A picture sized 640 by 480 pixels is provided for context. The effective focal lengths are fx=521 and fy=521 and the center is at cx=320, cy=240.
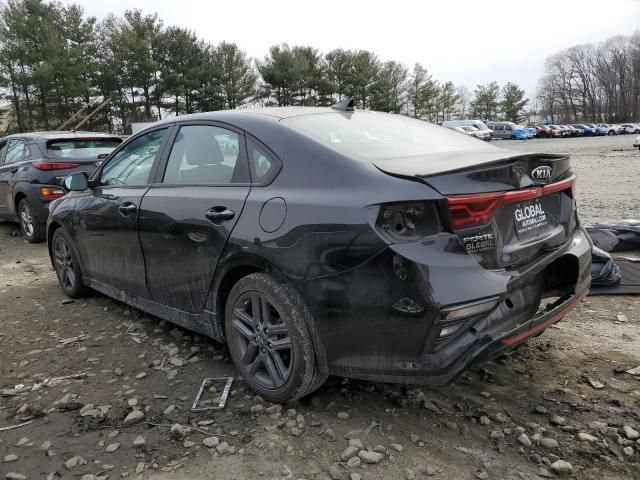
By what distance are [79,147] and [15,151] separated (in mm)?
1353

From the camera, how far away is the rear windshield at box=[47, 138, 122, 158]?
24.7ft

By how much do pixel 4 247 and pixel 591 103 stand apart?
113 metres

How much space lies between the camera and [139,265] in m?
3.68

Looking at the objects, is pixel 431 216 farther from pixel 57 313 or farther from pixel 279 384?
pixel 57 313

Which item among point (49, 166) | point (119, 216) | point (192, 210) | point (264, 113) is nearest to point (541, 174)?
point (264, 113)

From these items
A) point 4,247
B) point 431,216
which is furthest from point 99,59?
point 431,216

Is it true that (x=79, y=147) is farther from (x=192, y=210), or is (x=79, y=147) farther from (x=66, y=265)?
(x=192, y=210)

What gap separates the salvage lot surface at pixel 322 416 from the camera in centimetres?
234

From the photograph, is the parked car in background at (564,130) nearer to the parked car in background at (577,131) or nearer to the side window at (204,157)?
the parked car in background at (577,131)

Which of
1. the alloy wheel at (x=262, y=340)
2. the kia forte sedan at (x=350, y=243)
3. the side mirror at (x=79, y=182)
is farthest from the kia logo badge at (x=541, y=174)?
the side mirror at (x=79, y=182)

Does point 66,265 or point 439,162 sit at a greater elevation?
point 439,162

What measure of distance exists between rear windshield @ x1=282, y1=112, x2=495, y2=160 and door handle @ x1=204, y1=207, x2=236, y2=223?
59 centimetres

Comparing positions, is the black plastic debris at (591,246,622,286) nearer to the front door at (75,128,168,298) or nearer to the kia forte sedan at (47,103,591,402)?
the kia forte sedan at (47,103,591,402)

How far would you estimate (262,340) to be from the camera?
9.31 ft
